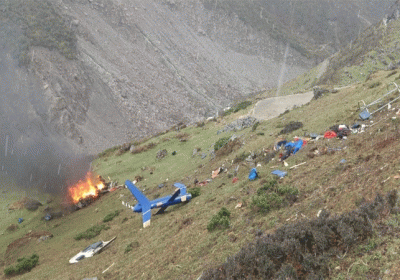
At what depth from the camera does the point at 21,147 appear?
46.8 meters

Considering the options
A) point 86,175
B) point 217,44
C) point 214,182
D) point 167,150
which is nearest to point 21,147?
point 86,175

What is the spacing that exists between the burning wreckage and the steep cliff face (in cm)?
2030

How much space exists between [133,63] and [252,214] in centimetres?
8012

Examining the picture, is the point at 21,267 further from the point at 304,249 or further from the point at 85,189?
the point at 304,249

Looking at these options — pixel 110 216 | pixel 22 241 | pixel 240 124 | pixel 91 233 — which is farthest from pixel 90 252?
pixel 240 124

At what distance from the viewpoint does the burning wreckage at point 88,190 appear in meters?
29.5

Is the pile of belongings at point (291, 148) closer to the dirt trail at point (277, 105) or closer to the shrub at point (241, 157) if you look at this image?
the shrub at point (241, 157)

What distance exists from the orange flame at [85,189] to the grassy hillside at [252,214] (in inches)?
63.9

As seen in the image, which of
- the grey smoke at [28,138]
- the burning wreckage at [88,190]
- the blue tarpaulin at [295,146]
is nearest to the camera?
the blue tarpaulin at [295,146]

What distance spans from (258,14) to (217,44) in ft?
169

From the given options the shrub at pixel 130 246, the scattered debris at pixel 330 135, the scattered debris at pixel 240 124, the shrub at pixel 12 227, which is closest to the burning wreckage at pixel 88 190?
the shrub at pixel 12 227

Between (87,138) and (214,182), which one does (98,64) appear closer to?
(87,138)

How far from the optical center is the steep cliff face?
58.8 m

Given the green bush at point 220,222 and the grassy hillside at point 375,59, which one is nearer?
the green bush at point 220,222
